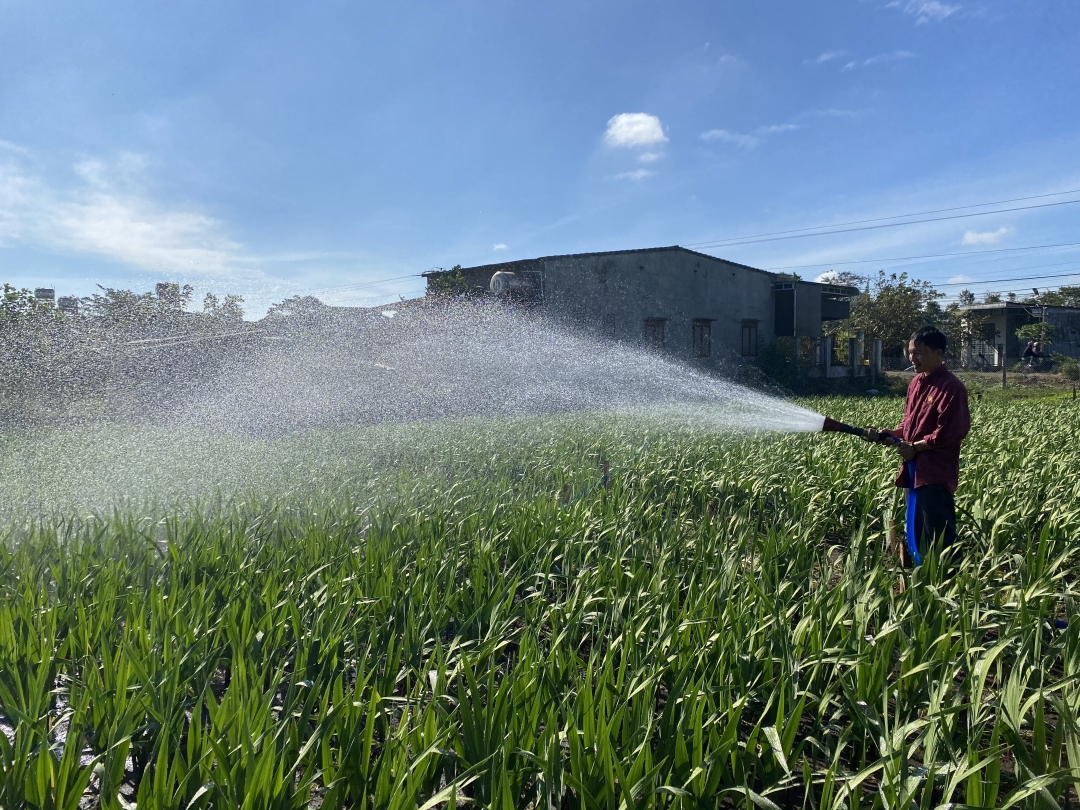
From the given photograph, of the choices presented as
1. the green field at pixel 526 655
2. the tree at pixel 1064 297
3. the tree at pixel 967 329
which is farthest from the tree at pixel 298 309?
the tree at pixel 1064 297

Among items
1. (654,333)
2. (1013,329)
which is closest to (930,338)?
(654,333)

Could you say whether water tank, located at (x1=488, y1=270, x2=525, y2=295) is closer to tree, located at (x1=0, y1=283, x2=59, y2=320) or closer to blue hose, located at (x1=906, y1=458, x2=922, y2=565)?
tree, located at (x1=0, y1=283, x2=59, y2=320)

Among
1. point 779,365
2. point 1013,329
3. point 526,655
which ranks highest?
point 1013,329

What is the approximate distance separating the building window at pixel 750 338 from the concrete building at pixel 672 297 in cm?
4

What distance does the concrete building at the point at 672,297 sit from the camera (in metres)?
22.6

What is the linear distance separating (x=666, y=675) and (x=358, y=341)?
54.4ft

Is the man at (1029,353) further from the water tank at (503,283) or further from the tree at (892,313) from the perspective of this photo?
the water tank at (503,283)

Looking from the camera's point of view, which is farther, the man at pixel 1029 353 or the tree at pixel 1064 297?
the tree at pixel 1064 297

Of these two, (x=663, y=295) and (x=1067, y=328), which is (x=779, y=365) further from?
(x=1067, y=328)

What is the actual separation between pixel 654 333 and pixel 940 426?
21.7m

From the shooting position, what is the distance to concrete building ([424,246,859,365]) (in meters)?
22.6

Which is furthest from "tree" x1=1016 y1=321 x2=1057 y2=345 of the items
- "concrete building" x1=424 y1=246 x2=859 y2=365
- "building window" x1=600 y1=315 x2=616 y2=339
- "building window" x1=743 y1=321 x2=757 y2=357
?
"building window" x1=600 y1=315 x2=616 y2=339

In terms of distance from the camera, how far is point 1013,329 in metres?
37.5

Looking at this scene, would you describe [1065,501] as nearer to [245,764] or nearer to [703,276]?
[245,764]
